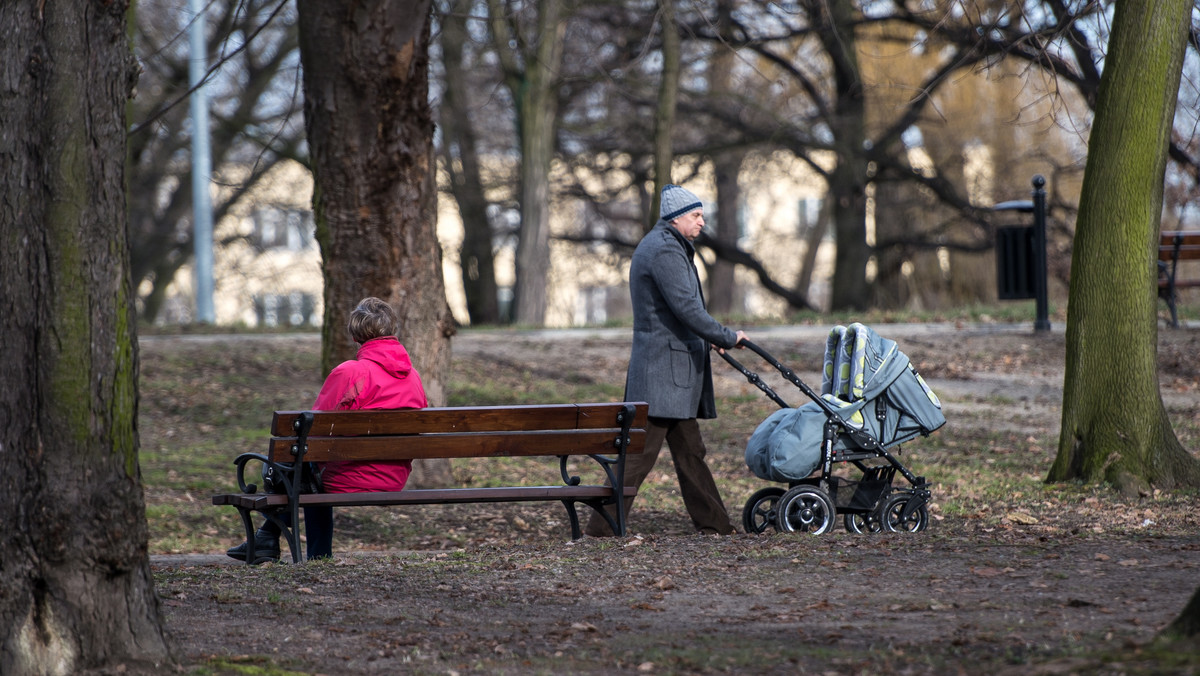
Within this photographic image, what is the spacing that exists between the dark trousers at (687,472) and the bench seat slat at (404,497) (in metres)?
0.34

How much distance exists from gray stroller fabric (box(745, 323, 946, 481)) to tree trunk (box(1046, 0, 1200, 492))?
1379 millimetres

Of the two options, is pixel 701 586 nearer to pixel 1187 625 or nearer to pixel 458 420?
pixel 458 420

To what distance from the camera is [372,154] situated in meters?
8.53

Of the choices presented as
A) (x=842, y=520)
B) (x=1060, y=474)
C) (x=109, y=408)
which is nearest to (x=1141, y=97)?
(x=1060, y=474)

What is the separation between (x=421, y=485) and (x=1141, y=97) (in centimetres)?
529

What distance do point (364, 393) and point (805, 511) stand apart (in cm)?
239

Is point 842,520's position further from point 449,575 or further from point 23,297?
point 23,297

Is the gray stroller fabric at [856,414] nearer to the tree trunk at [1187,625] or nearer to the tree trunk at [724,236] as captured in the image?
the tree trunk at [1187,625]

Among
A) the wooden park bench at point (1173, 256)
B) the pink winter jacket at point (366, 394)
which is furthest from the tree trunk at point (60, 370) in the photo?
the wooden park bench at point (1173, 256)

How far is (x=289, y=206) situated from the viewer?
27922 millimetres

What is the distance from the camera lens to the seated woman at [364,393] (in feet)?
20.7

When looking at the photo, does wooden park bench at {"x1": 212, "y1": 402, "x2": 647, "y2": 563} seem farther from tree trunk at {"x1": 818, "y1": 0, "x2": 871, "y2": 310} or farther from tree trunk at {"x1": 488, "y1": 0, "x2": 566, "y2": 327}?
tree trunk at {"x1": 818, "y1": 0, "x2": 871, "y2": 310}

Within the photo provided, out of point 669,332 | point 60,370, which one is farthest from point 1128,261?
point 60,370

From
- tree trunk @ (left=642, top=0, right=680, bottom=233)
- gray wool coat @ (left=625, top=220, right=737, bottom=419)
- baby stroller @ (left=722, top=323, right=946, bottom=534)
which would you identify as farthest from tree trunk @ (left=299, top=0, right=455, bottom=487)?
tree trunk @ (left=642, top=0, right=680, bottom=233)
